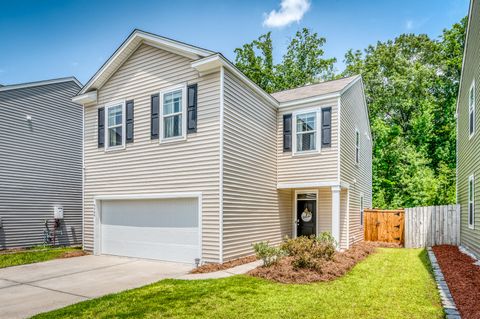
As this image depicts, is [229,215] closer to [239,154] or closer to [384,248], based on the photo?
[239,154]

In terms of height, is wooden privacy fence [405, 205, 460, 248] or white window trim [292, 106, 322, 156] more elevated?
white window trim [292, 106, 322, 156]

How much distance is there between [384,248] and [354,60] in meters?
21.3

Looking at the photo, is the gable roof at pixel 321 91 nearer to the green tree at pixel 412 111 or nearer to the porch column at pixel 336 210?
the porch column at pixel 336 210

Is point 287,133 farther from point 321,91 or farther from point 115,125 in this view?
point 115,125

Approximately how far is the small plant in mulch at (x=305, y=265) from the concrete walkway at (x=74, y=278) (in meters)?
0.94

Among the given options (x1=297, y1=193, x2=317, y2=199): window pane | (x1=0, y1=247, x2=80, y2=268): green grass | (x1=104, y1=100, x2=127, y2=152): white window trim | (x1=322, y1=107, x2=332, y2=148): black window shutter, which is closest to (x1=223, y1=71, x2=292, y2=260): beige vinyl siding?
(x1=297, y1=193, x2=317, y2=199): window pane

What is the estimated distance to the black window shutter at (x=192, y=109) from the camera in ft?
34.7

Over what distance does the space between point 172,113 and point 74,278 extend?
5.40m

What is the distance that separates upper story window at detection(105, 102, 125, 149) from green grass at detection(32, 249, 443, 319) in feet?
20.6

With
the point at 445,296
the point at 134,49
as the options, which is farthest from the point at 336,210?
the point at 134,49

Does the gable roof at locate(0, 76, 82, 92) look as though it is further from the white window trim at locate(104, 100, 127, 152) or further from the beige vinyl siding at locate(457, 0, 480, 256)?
the beige vinyl siding at locate(457, 0, 480, 256)

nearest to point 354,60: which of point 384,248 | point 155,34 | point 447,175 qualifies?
point 447,175

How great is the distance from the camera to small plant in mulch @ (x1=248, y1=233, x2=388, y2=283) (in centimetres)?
802

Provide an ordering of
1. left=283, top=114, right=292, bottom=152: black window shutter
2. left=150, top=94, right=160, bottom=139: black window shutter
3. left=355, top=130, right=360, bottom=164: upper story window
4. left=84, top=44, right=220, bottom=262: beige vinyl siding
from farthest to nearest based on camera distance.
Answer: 1. left=355, top=130, right=360, bottom=164: upper story window
2. left=283, top=114, right=292, bottom=152: black window shutter
3. left=150, top=94, right=160, bottom=139: black window shutter
4. left=84, top=44, right=220, bottom=262: beige vinyl siding
